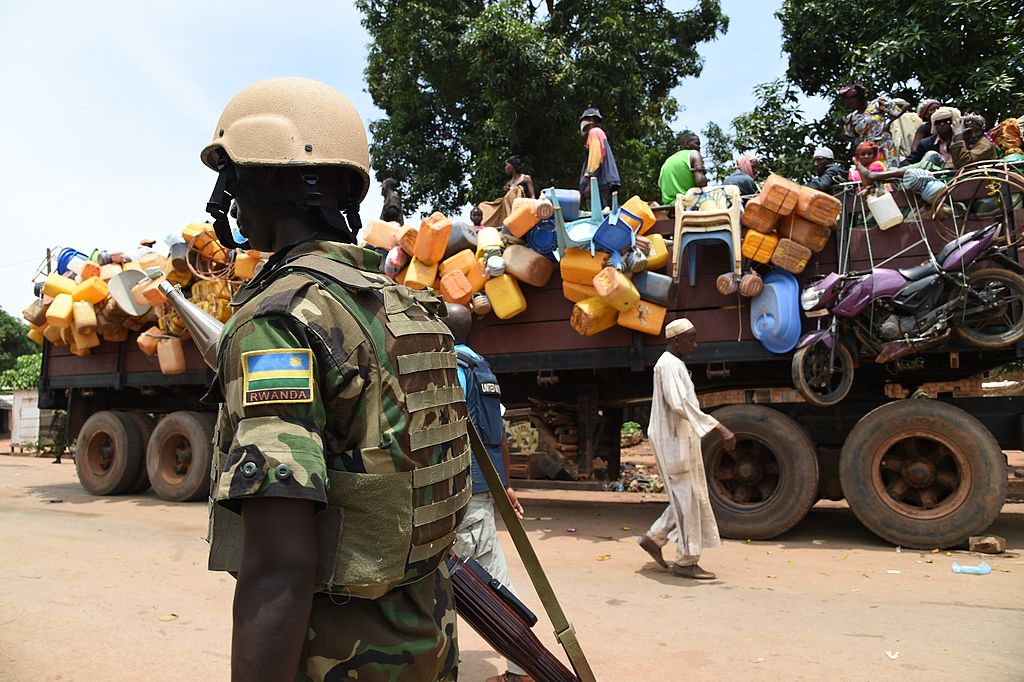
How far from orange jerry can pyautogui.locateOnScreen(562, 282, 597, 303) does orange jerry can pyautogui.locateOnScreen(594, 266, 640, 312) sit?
0.25 m

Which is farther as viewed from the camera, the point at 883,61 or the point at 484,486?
the point at 883,61

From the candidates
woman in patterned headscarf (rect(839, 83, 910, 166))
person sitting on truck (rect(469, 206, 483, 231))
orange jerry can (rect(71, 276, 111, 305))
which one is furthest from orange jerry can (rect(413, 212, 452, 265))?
orange jerry can (rect(71, 276, 111, 305))

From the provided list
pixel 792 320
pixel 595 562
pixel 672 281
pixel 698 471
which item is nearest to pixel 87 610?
pixel 595 562

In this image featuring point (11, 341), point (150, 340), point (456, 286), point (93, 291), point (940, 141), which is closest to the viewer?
point (940, 141)

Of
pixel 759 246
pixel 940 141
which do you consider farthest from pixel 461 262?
pixel 940 141

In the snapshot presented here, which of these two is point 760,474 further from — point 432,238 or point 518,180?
point 518,180

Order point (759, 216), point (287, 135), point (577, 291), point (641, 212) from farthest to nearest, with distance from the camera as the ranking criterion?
point (577, 291) < point (641, 212) < point (759, 216) < point (287, 135)

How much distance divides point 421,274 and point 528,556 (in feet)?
18.1

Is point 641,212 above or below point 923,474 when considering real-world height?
above

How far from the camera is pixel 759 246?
21.8 feet

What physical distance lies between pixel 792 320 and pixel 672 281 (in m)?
1.05

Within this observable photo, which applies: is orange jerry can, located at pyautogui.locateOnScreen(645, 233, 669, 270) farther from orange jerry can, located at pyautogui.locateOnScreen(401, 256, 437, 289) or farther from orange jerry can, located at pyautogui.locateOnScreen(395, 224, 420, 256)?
orange jerry can, located at pyautogui.locateOnScreen(395, 224, 420, 256)

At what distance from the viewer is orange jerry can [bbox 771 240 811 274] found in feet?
21.6

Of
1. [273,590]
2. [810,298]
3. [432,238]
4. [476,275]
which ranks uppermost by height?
[432,238]
